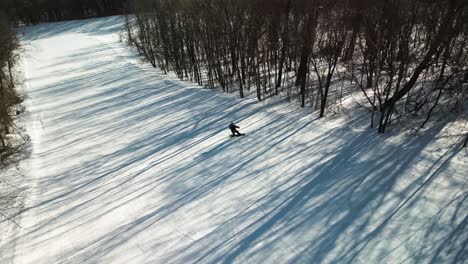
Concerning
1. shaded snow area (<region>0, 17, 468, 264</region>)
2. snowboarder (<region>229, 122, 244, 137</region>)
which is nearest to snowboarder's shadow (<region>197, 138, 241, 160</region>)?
shaded snow area (<region>0, 17, 468, 264</region>)

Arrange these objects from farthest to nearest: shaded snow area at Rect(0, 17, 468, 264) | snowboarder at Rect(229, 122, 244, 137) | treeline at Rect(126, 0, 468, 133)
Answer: snowboarder at Rect(229, 122, 244, 137), treeline at Rect(126, 0, 468, 133), shaded snow area at Rect(0, 17, 468, 264)

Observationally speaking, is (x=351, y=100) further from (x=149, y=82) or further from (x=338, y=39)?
(x=149, y=82)

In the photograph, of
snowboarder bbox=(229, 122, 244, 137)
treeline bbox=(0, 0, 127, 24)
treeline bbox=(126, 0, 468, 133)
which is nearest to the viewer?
treeline bbox=(126, 0, 468, 133)

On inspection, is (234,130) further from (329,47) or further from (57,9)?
(57,9)

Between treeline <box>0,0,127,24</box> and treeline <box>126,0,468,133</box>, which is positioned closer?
treeline <box>126,0,468,133</box>

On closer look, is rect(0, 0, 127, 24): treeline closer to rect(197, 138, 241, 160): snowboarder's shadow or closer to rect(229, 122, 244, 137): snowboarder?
rect(229, 122, 244, 137): snowboarder

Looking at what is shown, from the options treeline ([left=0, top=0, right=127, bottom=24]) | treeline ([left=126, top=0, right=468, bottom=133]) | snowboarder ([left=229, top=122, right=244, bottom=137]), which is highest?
treeline ([left=0, top=0, right=127, bottom=24])

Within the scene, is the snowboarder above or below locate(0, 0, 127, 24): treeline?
below
